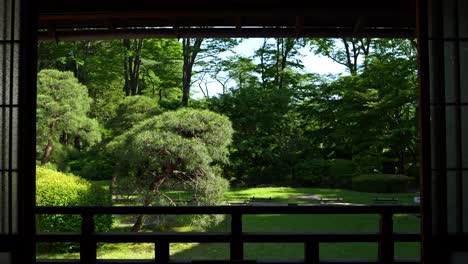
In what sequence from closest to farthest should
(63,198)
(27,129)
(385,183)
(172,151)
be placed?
(27,129) → (63,198) → (172,151) → (385,183)

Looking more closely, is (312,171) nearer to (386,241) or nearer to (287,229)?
(287,229)

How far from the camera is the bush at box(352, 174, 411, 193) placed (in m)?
15.1

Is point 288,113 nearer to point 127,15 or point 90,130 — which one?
point 90,130

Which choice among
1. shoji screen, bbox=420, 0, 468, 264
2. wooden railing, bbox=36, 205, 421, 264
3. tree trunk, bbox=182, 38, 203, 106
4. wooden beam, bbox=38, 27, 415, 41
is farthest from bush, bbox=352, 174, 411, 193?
shoji screen, bbox=420, 0, 468, 264

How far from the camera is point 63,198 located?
6.71 metres

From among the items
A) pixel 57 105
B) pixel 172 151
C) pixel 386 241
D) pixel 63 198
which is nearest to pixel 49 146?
pixel 57 105

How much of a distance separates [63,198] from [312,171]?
39.1 feet

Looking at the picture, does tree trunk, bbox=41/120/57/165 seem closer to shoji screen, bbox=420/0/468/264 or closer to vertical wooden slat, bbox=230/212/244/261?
vertical wooden slat, bbox=230/212/244/261

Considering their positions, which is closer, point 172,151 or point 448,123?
point 448,123

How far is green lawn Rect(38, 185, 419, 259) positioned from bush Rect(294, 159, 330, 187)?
4.53 ft

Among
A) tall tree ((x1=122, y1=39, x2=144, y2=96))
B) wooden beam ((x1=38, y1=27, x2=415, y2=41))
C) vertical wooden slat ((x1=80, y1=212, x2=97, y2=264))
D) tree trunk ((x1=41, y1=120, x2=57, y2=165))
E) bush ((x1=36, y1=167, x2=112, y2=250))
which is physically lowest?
bush ((x1=36, y1=167, x2=112, y2=250))

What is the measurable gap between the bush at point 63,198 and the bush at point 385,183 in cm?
1082

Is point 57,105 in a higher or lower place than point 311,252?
higher

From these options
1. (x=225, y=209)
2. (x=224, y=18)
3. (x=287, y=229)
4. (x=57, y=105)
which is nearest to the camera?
(x=225, y=209)
